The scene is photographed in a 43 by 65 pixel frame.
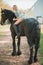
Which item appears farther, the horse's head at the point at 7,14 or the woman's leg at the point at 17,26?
the horse's head at the point at 7,14

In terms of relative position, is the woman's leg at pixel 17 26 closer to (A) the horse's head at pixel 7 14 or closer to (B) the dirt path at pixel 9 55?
(A) the horse's head at pixel 7 14

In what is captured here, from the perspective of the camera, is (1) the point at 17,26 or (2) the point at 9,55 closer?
(1) the point at 17,26

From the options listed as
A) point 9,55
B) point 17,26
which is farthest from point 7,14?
point 9,55

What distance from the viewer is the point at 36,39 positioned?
3580 millimetres

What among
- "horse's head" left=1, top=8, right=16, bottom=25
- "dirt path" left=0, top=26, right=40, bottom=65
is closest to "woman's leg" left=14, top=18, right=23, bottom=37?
"horse's head" left=1, top=8, right=16, bottom=25

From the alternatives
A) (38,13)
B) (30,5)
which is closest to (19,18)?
(38,13)

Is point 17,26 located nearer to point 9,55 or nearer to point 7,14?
point 7,14

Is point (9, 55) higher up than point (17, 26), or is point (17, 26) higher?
point (17, 26)

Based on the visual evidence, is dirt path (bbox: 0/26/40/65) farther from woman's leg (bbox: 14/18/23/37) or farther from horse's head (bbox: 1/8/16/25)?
horse's head (bbox: 1/8/16/25)

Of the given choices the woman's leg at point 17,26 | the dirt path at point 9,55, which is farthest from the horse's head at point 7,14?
the dirt path at point 9,55

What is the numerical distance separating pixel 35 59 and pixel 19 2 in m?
3.39

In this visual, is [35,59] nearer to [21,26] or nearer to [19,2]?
[21,26]

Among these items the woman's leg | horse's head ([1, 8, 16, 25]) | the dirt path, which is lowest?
the dirt path

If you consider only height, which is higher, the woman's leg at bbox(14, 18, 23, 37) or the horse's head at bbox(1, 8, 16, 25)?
the horse's head at bbox(1, 8, 16, 25)
